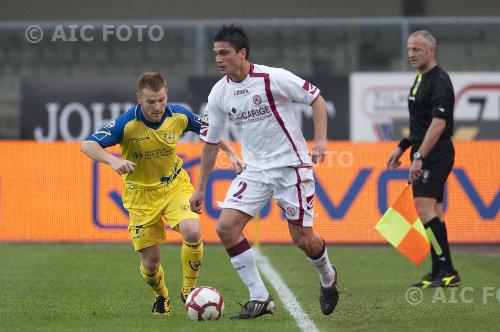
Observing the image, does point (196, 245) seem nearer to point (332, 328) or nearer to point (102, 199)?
point (332, 328)

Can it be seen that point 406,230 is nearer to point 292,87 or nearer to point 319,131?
point 319,131

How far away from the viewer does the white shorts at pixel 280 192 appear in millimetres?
7555

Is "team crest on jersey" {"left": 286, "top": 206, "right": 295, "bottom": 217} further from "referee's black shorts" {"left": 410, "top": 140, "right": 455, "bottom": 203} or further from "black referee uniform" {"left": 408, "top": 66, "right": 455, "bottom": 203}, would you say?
"referee's black shorts" {"left": 410, "top": 140, "right": 455, "bottom": 203}

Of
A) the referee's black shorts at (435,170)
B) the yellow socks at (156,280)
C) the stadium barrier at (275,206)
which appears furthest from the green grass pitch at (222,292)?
the referee's black shorts at (435,170)

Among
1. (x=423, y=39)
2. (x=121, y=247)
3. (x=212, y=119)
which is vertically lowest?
(x=121, y=247)

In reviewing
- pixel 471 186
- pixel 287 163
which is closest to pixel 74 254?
pixel 471 186

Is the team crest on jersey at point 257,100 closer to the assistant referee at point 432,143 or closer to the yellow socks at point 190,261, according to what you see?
the yellow socks at point 190,261

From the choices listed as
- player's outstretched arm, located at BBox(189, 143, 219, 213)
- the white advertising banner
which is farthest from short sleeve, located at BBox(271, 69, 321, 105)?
the white advertising banner

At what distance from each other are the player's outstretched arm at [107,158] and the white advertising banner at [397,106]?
12.0m

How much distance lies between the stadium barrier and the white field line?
82.1 inches

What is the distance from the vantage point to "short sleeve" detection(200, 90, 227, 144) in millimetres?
7629

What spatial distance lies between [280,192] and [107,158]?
125 centimetres

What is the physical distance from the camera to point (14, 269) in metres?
11.6

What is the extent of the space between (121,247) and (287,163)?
7.58 m
